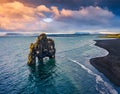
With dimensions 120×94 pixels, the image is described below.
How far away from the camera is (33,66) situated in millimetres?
61750

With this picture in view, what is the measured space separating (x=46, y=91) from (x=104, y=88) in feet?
40.6

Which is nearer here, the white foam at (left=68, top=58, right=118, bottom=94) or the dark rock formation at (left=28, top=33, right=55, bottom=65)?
the white foam at (left=68, top=58, right=118, bottom=94)

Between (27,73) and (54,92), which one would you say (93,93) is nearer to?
(54,92)

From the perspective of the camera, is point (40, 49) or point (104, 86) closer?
point (104, 86)

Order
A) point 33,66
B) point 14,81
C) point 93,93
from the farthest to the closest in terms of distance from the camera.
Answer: point 33,66, point 14,81, point 93,93

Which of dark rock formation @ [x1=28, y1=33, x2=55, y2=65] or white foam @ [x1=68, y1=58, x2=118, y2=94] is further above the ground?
dark rock formation @ [x1=28, y1=33, x2=55, y2=65]

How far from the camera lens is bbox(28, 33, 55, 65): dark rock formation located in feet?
210

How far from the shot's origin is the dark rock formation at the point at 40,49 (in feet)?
210

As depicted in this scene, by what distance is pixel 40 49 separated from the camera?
67312mm

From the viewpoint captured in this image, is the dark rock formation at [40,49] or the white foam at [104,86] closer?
the white foam at [104,86]

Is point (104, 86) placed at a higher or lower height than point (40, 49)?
lower

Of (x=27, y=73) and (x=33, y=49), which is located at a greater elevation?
(x=33, y=49)

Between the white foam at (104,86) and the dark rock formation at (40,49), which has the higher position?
the dark rock formation at (40,49)

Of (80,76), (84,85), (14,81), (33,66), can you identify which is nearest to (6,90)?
(14,81)
